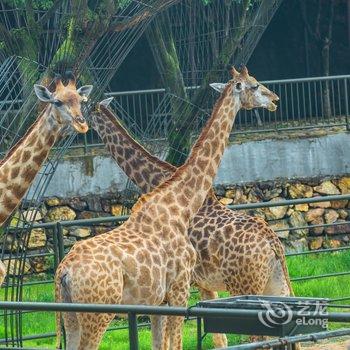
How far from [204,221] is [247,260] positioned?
63 cm

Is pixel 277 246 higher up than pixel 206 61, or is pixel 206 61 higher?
pixel 206 61

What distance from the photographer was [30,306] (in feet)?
25.5

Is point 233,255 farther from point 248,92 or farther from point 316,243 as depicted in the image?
point 316,243

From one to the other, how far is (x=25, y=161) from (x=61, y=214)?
22.9 feet

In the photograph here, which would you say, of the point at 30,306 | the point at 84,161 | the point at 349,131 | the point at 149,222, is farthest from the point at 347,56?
the point at 30,306

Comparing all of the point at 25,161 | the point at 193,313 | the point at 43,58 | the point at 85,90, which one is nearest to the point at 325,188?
the point at 43,58

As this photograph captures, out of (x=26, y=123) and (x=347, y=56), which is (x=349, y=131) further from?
(x=26, y=123)

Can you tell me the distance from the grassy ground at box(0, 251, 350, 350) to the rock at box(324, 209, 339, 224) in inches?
63.0

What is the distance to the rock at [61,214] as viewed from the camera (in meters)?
18.2

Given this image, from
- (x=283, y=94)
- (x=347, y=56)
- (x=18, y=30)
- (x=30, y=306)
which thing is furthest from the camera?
(x=347, y=56)

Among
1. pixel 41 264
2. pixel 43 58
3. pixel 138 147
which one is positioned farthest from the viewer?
pixel 41 264

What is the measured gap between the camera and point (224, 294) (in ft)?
52.9

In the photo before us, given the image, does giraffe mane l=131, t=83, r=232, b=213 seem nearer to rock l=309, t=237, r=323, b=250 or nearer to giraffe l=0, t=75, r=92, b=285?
giraffe l=0, t=75, r=92, b=285

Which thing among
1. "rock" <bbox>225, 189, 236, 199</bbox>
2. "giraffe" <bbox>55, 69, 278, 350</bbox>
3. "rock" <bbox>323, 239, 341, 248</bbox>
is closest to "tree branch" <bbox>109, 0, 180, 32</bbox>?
"giraffe" <bbox>55, 69, 278, 350</bbox>
